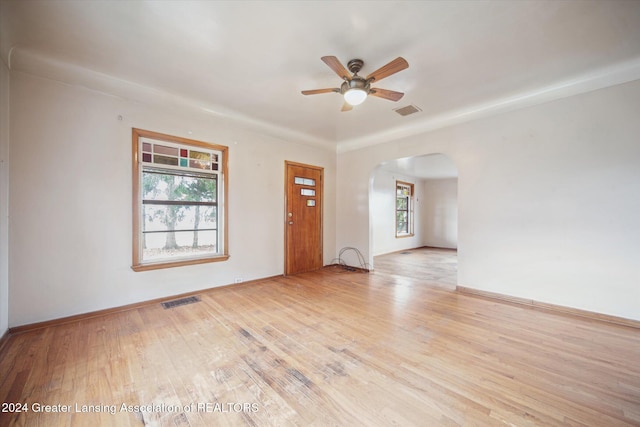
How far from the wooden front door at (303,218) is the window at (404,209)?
12.7 ft

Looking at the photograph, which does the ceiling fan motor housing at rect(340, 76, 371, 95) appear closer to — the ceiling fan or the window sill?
the ceiling fan

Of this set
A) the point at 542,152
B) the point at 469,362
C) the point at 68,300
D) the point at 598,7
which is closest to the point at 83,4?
the point at 68,300

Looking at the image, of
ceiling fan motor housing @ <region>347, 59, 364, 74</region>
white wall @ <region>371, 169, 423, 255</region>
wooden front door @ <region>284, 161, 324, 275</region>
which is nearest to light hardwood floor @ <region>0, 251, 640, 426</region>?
wooden front door @ <region>284, 161, 324, 275</region>

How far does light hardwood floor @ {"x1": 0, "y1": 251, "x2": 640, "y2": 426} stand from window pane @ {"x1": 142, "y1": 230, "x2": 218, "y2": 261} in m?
0.74

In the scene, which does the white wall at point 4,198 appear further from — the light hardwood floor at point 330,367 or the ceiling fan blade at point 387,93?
the ceiling fan blade at point 387,93

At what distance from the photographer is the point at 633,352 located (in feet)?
6.94

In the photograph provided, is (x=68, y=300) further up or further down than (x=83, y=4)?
further down

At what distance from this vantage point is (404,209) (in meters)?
8.57

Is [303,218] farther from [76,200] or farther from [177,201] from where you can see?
[76,200]

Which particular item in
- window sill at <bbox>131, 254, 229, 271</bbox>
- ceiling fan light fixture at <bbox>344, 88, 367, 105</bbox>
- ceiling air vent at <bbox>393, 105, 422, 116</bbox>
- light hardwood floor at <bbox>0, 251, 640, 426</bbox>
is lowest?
light hardwood floor at <bbox>0, 251, 640, 426</bbox>

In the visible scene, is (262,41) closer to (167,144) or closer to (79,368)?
(167,144)

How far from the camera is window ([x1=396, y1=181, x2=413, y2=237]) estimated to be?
8.24m

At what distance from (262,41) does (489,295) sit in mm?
4365

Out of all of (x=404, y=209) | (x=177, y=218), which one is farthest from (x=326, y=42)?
(x=404, y=209)
